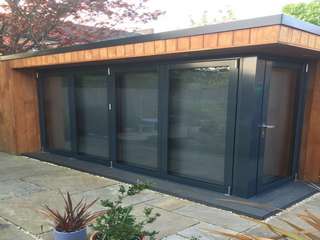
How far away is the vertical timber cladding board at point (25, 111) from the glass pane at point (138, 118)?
2.43 m

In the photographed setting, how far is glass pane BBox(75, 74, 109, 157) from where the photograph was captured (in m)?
5.19

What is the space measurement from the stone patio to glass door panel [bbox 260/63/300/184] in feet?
1.88

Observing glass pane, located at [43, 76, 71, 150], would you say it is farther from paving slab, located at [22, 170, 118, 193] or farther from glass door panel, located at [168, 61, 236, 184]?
glass door panel, located at [168, 61, 236, 184]

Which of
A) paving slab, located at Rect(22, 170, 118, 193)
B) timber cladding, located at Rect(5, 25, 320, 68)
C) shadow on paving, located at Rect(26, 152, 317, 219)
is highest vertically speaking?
timber cladding, located at Rect(5, 25, 320, 68)

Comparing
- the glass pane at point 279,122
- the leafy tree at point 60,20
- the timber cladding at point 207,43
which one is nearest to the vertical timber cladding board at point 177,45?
the timber cladding at point 207,43

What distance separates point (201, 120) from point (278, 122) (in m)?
1.03

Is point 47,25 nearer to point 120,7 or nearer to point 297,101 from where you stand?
point 120,7

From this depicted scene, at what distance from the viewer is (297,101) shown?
420 centimetres

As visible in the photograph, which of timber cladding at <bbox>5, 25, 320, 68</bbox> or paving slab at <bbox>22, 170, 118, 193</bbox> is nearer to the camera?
timber cladding at <bbox>5, 25, 320, 68</bbox>

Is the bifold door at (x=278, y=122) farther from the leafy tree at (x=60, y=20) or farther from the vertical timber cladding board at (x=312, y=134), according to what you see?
the leafy tree at (x=60, y=20)

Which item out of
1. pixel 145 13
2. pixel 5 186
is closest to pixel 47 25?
pixel 145 13

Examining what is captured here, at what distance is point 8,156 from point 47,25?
11.2 feet

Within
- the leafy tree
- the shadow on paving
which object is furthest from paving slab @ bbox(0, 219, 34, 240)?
the leafy tree

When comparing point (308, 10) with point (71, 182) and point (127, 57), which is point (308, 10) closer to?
point (127, 57)
